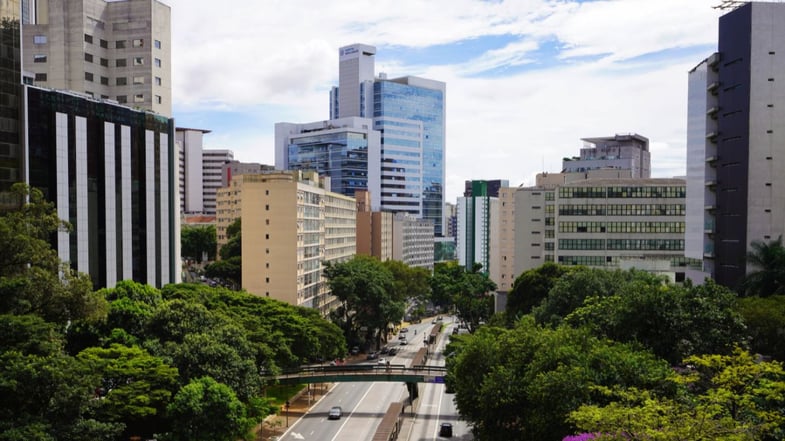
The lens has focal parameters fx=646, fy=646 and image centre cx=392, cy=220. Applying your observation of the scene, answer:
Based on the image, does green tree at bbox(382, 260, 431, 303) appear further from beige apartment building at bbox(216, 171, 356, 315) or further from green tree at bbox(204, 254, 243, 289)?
beige apartment building at bbox(216, 171, 356, 315)

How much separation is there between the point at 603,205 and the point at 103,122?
6164 centimetres

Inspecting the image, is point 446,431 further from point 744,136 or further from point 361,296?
point 361,296

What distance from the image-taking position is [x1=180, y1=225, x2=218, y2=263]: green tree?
439 feet

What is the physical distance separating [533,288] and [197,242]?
82.7m

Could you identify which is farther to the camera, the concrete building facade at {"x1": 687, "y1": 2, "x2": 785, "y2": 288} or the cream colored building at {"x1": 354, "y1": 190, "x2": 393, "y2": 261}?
the cream colored building at {"x1": 354, "y1": 190, "x2": 393, "y2": 261}

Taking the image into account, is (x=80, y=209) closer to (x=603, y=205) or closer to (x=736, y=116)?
(x=736, y=116)

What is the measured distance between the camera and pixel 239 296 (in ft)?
202

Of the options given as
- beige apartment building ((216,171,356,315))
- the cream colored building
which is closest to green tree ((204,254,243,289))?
beige apartment building ((216,171,356,315))

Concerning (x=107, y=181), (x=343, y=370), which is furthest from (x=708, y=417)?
(x=107, y=181)

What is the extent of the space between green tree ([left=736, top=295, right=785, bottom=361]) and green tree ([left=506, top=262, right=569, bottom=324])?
32.1 metres

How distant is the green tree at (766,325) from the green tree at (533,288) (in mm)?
32087

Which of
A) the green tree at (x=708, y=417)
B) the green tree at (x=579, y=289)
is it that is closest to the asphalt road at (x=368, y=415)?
the green tree at (x=579, y=289)

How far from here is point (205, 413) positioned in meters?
36.0

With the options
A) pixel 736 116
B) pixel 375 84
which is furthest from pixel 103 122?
pixel 375 84
